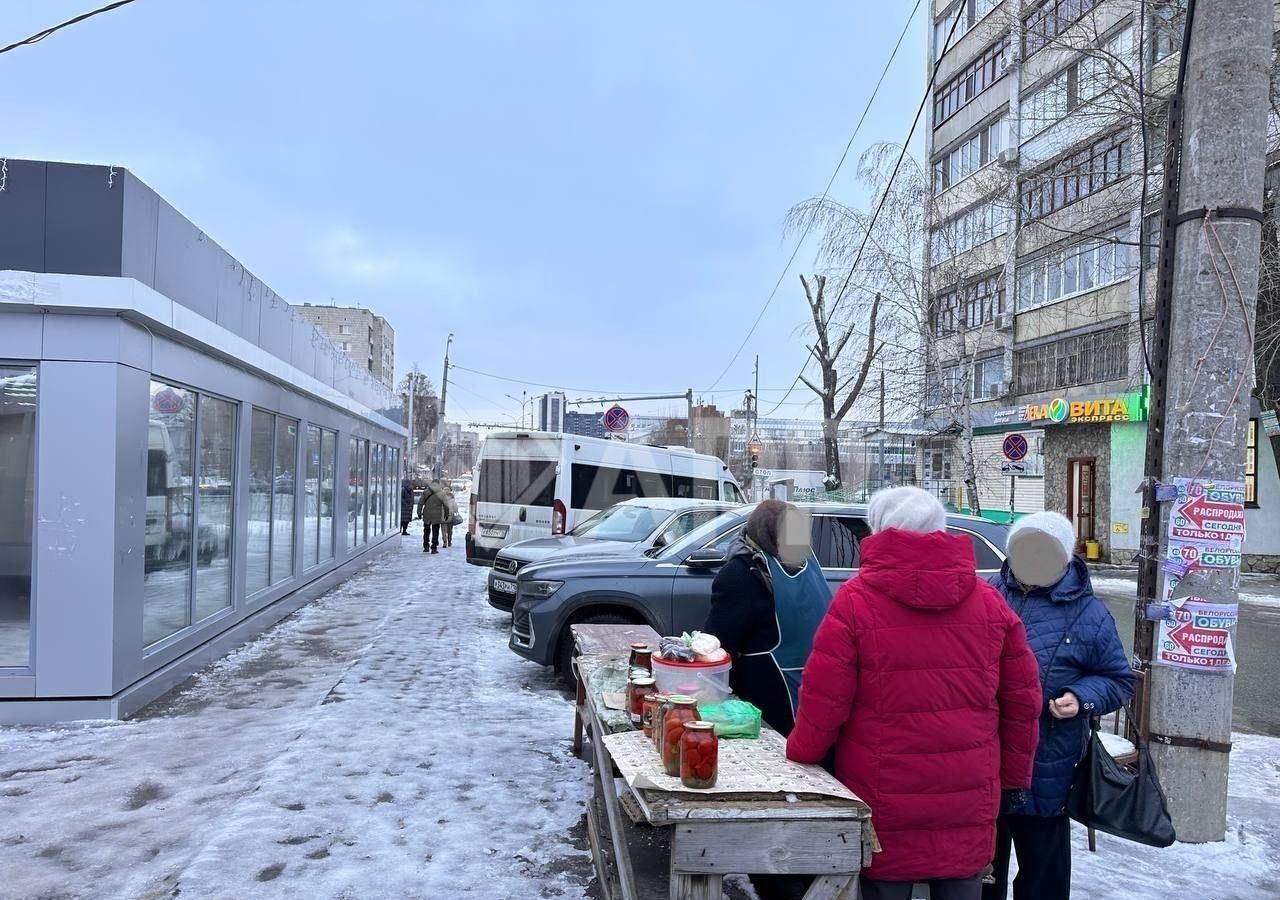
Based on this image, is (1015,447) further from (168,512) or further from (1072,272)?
(168,512)

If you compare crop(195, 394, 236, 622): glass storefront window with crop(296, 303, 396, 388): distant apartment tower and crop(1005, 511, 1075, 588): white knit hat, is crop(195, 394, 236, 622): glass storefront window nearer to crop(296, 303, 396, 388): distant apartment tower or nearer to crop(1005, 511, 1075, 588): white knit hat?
crop(1005, 511, 1075, 588): white knit hat

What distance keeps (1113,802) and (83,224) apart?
6973mm

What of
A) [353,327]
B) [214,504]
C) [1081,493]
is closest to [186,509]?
[214,504]

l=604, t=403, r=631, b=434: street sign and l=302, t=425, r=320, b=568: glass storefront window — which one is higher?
l=604, t=403, r=631, b=434: street sign

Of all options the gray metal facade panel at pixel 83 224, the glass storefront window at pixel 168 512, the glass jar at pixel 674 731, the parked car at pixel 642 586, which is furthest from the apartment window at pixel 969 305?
the glass jar at pixel 674 731

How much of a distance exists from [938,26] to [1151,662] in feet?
108

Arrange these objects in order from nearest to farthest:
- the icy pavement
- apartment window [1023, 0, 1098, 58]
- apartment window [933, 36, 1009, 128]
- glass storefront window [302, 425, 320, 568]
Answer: the icy pavement, apartment window [1023, 0, 1098, 58], glass storefront window [302, 425, 320, 568], apartment window [933, 36, 1009, 128]

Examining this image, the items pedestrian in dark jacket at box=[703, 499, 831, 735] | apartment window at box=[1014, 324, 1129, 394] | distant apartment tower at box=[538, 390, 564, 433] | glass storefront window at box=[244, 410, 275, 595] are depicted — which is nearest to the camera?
pedestrian in dark jacket at box=[703, 499, 831, 735]

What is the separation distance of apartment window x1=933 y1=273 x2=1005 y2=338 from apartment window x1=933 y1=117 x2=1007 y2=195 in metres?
3.71

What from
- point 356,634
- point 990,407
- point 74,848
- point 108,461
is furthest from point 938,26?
point 74,848

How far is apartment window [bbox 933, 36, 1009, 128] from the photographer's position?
94.6ft

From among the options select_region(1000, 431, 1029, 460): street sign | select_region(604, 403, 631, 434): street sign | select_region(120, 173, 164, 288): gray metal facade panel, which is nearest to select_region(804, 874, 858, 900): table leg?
select_region(120, 173, 164, 288): gray metal facade panel

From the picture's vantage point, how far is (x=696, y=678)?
11.4 ft

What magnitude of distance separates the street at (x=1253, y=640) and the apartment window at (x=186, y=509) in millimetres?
8487
